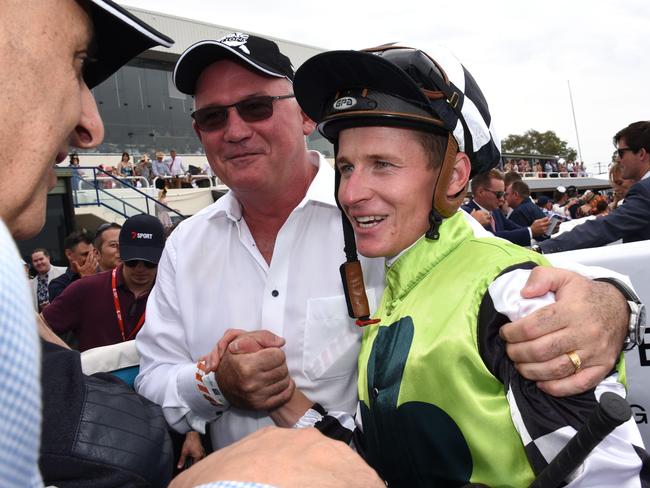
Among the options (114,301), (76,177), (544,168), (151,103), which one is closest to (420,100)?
(114,301)

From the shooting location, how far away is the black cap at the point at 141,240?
168 inches

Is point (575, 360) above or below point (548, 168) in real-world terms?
below

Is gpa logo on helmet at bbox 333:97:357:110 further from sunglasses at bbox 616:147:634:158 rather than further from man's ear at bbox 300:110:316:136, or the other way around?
sunglasses at bbox 616:147:634:158

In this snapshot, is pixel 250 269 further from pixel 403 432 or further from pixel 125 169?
pixel 125 169

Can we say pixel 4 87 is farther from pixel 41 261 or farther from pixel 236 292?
pixel 41 261

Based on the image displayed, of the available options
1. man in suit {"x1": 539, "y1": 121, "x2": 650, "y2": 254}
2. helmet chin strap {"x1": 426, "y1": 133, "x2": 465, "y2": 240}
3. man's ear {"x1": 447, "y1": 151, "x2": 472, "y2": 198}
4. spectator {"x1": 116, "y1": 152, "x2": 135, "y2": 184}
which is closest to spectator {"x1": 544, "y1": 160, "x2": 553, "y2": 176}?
spectator {"x1": 116, "y1": 152, "x2": 135, "y2": 184}

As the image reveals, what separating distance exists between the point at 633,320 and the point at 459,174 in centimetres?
70

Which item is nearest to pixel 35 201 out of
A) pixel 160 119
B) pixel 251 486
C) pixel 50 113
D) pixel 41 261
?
pixel 50 113

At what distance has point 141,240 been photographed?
171 inches

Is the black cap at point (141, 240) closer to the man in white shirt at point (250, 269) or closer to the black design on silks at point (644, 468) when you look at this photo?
the man in white shirt at point (250, 269)

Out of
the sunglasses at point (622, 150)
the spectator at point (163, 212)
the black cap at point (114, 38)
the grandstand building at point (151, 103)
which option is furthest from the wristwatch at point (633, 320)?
the grandstand building at point (151, 103)

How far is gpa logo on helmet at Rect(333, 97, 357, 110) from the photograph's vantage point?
1.83 m

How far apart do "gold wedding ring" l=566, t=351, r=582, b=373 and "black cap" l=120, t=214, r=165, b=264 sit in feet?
11.5

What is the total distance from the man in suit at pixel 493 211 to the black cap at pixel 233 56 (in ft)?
16.4
